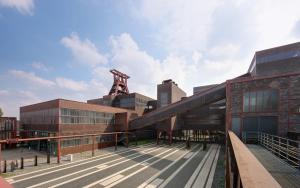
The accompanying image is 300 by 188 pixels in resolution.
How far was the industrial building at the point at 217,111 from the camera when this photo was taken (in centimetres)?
1906

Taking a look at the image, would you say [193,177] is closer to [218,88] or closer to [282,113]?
[282,113]

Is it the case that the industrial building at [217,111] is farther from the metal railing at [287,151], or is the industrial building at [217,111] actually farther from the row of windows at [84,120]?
the metal railing at [287,151]

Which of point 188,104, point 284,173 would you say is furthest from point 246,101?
point 284,173

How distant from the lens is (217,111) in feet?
108

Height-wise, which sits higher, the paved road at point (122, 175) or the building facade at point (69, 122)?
the building facade at point (69, 122)

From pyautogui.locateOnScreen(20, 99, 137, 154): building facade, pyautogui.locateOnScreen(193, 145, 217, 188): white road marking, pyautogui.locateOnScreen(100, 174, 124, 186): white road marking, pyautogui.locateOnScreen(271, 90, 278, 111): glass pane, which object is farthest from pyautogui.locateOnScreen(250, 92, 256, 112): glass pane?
pyautogui.locateOnScreen(20, 99, 137, 154): building facade

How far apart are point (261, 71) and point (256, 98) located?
1763 centimetres

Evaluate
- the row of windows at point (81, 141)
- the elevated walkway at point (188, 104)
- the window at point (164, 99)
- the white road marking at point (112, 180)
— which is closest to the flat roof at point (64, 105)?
the row of windows at point (81, 141)

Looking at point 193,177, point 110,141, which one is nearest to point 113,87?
point 110,141

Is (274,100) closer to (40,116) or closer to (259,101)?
(259,101)

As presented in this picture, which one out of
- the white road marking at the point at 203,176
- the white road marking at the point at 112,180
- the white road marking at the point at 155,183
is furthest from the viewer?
the white road marking at the point at 112,180

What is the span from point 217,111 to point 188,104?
9.61 meters

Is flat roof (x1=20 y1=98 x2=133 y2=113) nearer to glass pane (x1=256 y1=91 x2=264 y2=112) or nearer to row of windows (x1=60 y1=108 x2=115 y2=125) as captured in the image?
row of windows (x1=60 y1=108 x2=115 y2=125)

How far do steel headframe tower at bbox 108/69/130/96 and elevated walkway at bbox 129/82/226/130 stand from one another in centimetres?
1962
